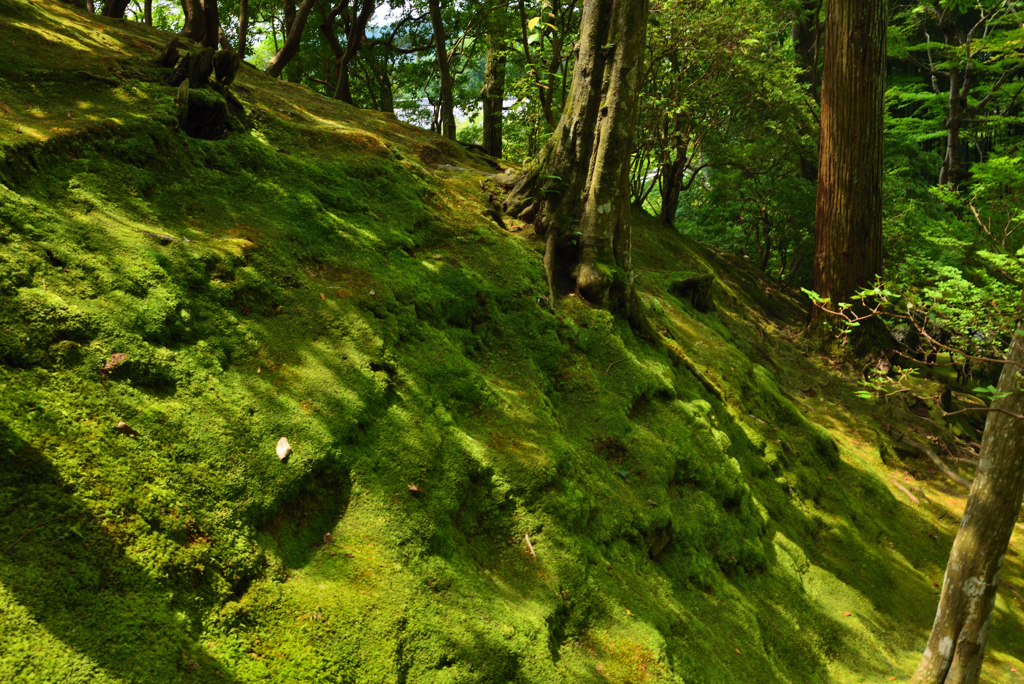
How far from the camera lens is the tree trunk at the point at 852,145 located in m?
10.4

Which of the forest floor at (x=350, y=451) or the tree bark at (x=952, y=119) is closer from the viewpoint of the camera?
the forest floor at (x=350, y=451)

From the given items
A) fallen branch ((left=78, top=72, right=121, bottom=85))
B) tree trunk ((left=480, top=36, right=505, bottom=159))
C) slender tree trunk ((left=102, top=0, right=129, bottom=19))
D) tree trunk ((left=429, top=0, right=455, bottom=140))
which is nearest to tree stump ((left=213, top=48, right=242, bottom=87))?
fallen branch ((left=78, top=72, right=121, bottom=85))

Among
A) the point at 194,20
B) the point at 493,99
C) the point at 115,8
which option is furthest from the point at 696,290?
the point at 115,8

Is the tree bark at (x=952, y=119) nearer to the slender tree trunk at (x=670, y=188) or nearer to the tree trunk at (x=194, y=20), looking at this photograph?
the slender tree trunk at (x=670, y=188)

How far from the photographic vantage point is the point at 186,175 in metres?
4.93

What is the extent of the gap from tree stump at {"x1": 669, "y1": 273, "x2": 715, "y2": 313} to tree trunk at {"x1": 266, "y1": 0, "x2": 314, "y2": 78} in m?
6.93

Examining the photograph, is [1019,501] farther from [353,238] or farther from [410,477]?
[353,238]

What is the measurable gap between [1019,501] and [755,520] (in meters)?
2.04

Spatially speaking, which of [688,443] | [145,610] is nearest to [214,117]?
[145,610]

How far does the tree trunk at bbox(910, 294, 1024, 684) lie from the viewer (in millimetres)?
4727

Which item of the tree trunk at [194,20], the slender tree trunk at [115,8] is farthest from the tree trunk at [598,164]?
the slender tree trunk at [115,8]

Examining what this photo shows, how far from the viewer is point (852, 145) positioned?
417 inches

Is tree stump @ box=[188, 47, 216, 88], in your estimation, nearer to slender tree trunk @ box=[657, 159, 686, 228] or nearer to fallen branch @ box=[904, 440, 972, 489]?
slender tree trunk @ box=[657, 159, 686, 228]

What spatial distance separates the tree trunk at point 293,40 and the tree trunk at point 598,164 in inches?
190
